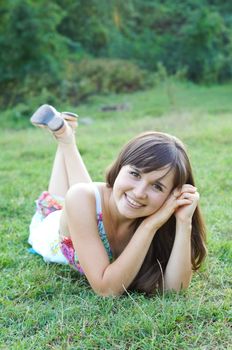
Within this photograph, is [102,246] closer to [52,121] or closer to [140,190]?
[140,190]

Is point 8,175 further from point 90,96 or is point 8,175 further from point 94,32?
point 94,32

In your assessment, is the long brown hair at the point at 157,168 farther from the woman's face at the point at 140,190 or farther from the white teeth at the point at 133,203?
the white teeth at the point at 133,203

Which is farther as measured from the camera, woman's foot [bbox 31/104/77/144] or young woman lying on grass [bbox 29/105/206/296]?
woman's foot [bbox 31/104/77/144]

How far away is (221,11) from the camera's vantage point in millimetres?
18984

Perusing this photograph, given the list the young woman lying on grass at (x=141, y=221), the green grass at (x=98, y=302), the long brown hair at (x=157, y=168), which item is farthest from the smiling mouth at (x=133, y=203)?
the green grass at (x=98, y=302)

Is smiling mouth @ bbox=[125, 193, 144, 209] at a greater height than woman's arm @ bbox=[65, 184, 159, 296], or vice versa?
smiling mouth @ bbox=[125, 193, 144, 209]

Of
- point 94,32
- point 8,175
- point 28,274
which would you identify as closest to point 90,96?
point 94,32

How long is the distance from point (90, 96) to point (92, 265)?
12.4 meters

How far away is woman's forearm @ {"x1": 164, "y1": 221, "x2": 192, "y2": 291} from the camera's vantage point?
244 cm

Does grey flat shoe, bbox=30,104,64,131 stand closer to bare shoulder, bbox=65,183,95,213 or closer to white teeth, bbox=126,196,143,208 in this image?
bare shoulder, bbox=65,183,95,213

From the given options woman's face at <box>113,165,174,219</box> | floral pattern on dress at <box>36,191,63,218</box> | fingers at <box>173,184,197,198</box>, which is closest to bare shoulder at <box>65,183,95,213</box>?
woman's face at <box>113,165,174,219</box>

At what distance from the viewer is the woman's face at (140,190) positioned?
232cm

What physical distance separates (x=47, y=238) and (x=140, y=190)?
98 centimetres

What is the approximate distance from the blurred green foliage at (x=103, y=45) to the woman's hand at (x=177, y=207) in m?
10.6
